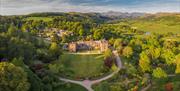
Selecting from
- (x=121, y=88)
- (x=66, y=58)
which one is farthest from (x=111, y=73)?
(x=66, y=58)

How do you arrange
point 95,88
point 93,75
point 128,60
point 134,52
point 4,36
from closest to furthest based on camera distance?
point 95,88
point 93,75
point 4,36
point 128,60
point 134,52

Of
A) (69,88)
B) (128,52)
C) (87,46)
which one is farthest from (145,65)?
(87,46)

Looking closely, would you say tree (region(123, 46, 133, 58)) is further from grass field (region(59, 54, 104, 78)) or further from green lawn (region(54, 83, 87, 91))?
green lawn (region(54, 83, 87, 91))

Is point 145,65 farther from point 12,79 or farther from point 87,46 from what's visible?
point 87,46

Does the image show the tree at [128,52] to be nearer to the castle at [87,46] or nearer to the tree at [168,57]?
the tree at [168,57]

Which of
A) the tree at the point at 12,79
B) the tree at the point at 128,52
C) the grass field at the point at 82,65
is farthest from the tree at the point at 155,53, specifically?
the tree at the point at 12,79

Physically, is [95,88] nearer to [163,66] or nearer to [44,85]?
[44,85]
